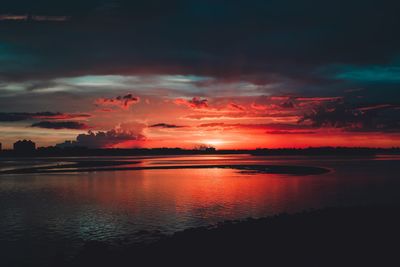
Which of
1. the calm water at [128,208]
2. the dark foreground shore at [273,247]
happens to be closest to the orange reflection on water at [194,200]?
the calm water at [128,208]

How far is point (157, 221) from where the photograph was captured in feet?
108

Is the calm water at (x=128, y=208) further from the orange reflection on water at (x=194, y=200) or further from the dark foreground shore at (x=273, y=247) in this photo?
the dark foreground shore at (x=273, y=247)

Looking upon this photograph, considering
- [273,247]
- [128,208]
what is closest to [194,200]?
[128,208]

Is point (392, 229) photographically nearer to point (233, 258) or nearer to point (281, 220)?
point (281, 220)

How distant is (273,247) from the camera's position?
72.4 ft

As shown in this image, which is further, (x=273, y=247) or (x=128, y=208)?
(x=128, y=208)

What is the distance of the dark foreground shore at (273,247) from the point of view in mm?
20000

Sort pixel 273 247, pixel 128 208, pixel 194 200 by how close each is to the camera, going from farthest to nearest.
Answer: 1. pixel 194 200
2. pixel 128 208
3. pixel 273 247

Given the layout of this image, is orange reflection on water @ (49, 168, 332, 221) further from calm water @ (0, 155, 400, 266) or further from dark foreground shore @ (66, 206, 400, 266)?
Answer: dark foreground shore @ (66, 206, 400, 266)

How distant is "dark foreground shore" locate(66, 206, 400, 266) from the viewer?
20.0 metres

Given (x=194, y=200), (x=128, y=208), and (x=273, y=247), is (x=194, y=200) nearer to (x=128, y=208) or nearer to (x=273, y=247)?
(x=128, y=208)

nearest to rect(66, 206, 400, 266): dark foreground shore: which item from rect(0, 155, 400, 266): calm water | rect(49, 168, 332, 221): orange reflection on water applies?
rect(0, 155, 400, 266): calm water

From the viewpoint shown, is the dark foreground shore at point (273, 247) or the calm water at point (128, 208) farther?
the calm water at point (128, 208)

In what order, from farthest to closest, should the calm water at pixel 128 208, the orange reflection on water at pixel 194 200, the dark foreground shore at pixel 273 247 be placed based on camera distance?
the orange reflection on water at pixel 194 200
the calm water at pixel 128 208
the dark foreground shore at pixel 273 247
